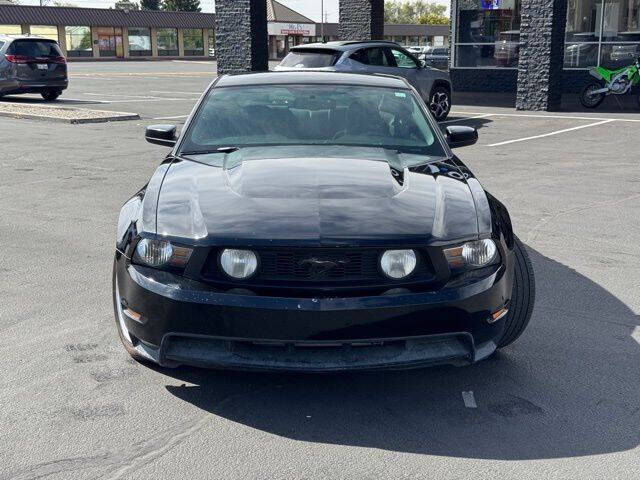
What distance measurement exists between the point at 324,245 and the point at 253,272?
12.8 inches

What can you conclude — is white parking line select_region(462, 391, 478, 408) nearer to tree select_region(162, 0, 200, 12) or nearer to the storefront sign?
the storefront sign

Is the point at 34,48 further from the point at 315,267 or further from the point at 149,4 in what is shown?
the point at 149,4

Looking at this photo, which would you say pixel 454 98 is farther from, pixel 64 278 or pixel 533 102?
pixel 64 278

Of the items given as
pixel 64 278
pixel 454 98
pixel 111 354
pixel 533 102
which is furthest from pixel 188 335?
pixel 454 98

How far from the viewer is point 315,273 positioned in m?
3.47

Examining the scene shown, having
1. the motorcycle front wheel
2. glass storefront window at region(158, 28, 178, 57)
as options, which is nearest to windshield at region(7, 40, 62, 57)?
the motorcycle front wheel

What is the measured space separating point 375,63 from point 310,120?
11.9 meters

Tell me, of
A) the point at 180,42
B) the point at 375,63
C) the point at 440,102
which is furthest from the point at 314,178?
the point at 180,42

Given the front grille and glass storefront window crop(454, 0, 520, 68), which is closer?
the front grille

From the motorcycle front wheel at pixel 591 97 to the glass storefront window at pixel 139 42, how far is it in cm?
5926

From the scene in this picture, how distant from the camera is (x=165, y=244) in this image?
3.60 metres

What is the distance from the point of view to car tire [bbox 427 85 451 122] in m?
17.4

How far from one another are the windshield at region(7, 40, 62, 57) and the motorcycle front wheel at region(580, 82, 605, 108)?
45.7ft

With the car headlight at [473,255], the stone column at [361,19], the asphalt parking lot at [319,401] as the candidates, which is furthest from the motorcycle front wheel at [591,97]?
the car headlight at [473,255]
